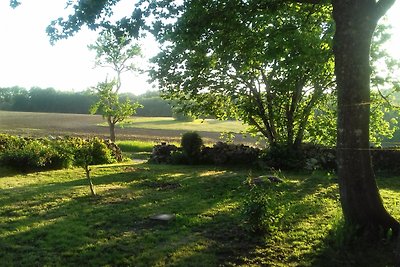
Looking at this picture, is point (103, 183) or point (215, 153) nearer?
point (103, 183)

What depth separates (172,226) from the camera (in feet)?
28.1

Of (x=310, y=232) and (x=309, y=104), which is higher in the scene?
(x=309, y=104)

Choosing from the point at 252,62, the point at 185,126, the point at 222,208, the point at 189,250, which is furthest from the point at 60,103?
the point at 189,250

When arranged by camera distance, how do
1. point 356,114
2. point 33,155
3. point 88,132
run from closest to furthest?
point 356,114 < point 33,155 < point 88,132

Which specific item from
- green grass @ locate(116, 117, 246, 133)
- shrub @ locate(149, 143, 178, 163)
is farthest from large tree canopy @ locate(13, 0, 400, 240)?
green grass @ locate(116, 117, 246, 133)

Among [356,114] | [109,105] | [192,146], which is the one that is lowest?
[192,146]

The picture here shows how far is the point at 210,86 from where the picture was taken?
19.0 meters

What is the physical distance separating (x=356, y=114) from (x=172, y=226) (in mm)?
4353

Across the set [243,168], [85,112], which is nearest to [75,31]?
[243,168]

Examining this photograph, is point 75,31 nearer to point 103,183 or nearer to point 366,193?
point 366,193

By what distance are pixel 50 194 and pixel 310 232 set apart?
795 cm

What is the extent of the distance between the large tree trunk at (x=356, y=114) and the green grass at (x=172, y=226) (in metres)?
0.51

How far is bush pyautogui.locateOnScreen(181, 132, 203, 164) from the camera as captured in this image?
1977 cm

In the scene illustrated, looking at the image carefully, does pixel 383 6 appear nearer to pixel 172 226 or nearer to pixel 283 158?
pixel 172 226
